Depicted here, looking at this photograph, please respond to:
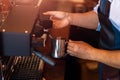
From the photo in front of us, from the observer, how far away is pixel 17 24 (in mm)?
820

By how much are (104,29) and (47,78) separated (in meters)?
0.35

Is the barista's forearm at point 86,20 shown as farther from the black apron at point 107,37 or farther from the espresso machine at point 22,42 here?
the espresso machine at point 22,42

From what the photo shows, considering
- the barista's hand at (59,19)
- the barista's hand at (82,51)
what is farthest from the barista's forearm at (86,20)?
the barista's hand at (82,51)

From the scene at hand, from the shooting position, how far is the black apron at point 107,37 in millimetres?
1092

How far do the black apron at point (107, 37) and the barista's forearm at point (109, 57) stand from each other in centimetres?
8

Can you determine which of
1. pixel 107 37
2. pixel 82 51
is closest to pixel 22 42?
pixel 82 51

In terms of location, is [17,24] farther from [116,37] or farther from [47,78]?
[116,37]

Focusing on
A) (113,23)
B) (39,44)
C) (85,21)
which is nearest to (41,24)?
(39,44)

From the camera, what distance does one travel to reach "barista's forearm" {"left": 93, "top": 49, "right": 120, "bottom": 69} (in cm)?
101

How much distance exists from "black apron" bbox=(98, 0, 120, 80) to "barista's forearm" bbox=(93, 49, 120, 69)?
0.08 metres

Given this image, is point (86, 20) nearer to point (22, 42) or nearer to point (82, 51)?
point (82, 51)

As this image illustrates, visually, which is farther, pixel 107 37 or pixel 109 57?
pixel 107 37

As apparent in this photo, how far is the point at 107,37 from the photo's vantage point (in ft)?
3.75

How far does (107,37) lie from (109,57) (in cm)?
14
